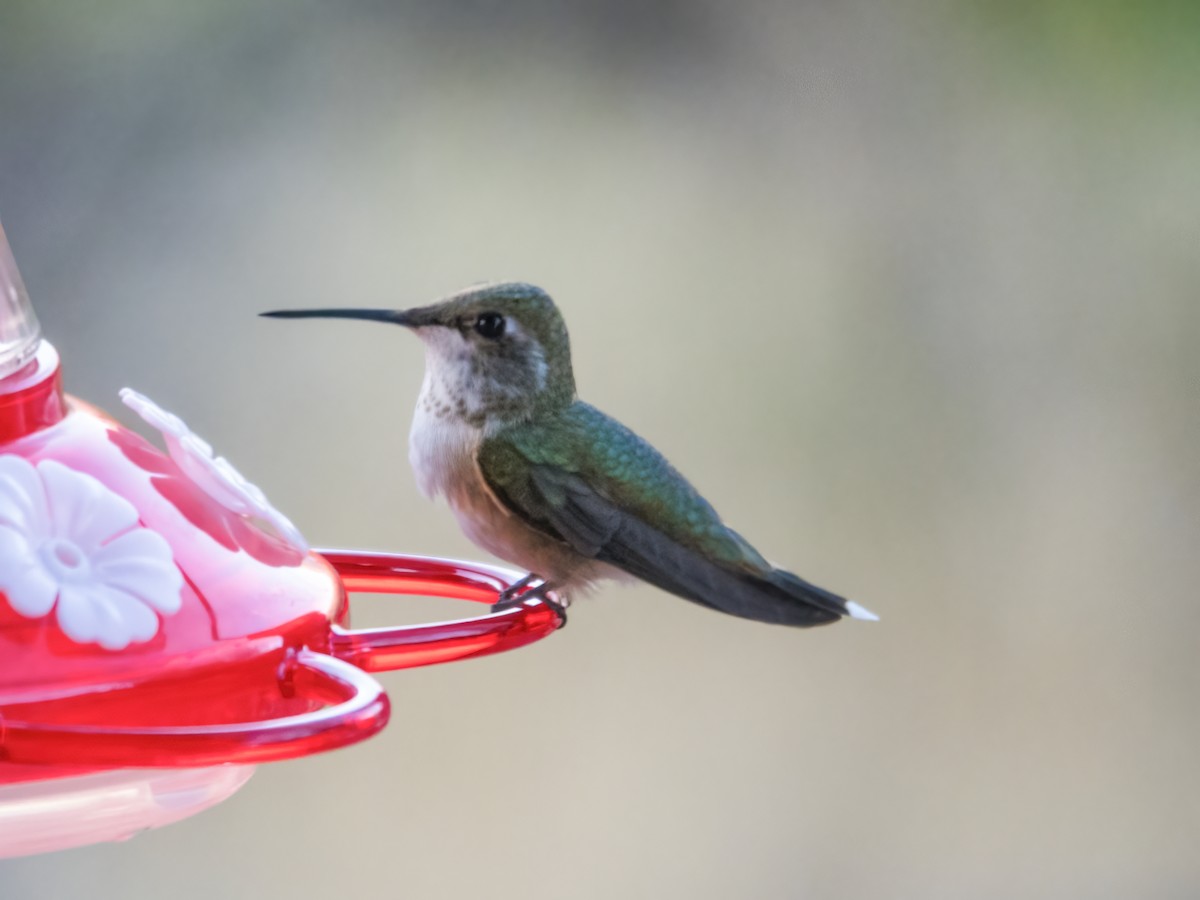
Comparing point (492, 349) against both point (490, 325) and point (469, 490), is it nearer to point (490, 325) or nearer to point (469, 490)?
point (490, 325)

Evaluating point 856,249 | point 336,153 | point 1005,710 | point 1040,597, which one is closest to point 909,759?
point 1005,710

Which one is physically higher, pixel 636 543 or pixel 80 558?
pixel 636 543

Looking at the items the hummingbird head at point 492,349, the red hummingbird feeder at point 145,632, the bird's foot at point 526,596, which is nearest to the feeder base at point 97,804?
the red hummingbird feeder at point 145,632

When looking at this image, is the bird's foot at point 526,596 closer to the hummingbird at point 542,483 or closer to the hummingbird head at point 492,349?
the hummingbird at point 542,483

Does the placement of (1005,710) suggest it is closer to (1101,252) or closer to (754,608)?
(1101,252)

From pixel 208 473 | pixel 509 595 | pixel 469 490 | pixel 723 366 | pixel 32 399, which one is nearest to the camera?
pixel 32 399

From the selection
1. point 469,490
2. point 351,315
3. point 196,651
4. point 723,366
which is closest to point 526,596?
point 469,490
